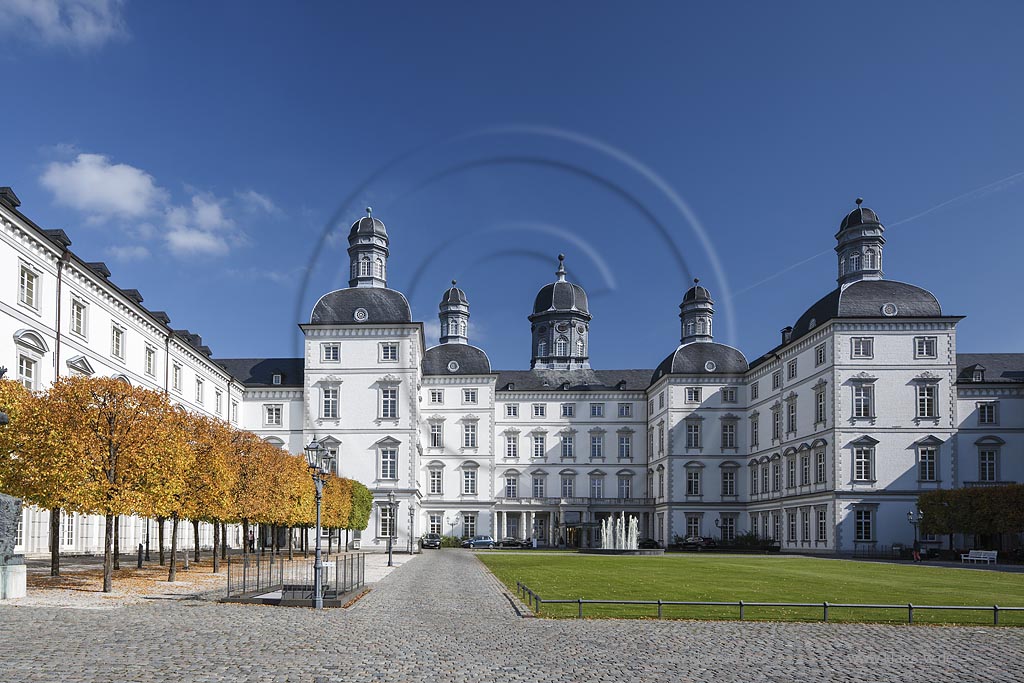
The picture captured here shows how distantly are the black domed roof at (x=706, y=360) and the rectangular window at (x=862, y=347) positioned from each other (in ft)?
78.1

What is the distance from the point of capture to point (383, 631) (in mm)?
21078

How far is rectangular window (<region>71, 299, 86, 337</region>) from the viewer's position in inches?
2087

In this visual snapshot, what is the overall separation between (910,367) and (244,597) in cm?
6092

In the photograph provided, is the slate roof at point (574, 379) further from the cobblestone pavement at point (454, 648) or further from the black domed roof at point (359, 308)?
the cobblestone pavement at point (454, 648)

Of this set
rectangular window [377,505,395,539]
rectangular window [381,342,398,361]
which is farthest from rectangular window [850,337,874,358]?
rectangular window [377,505,395,539]

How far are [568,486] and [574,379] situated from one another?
42.7ft

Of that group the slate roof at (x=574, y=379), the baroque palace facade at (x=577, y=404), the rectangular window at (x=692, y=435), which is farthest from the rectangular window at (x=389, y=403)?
the rectangular window at (x=692, y=435)

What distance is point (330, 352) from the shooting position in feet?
287

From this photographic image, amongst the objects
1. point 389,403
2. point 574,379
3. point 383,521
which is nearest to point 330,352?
point 389,403

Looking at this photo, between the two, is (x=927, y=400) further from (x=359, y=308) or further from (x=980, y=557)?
(x=359, y=308)

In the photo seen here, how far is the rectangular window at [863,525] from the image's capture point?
7188cm

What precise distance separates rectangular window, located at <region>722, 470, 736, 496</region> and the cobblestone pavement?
7522cm

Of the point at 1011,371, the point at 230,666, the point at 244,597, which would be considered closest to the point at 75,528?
the point at 244,597

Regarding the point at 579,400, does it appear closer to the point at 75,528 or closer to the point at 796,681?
the point at 75,528
